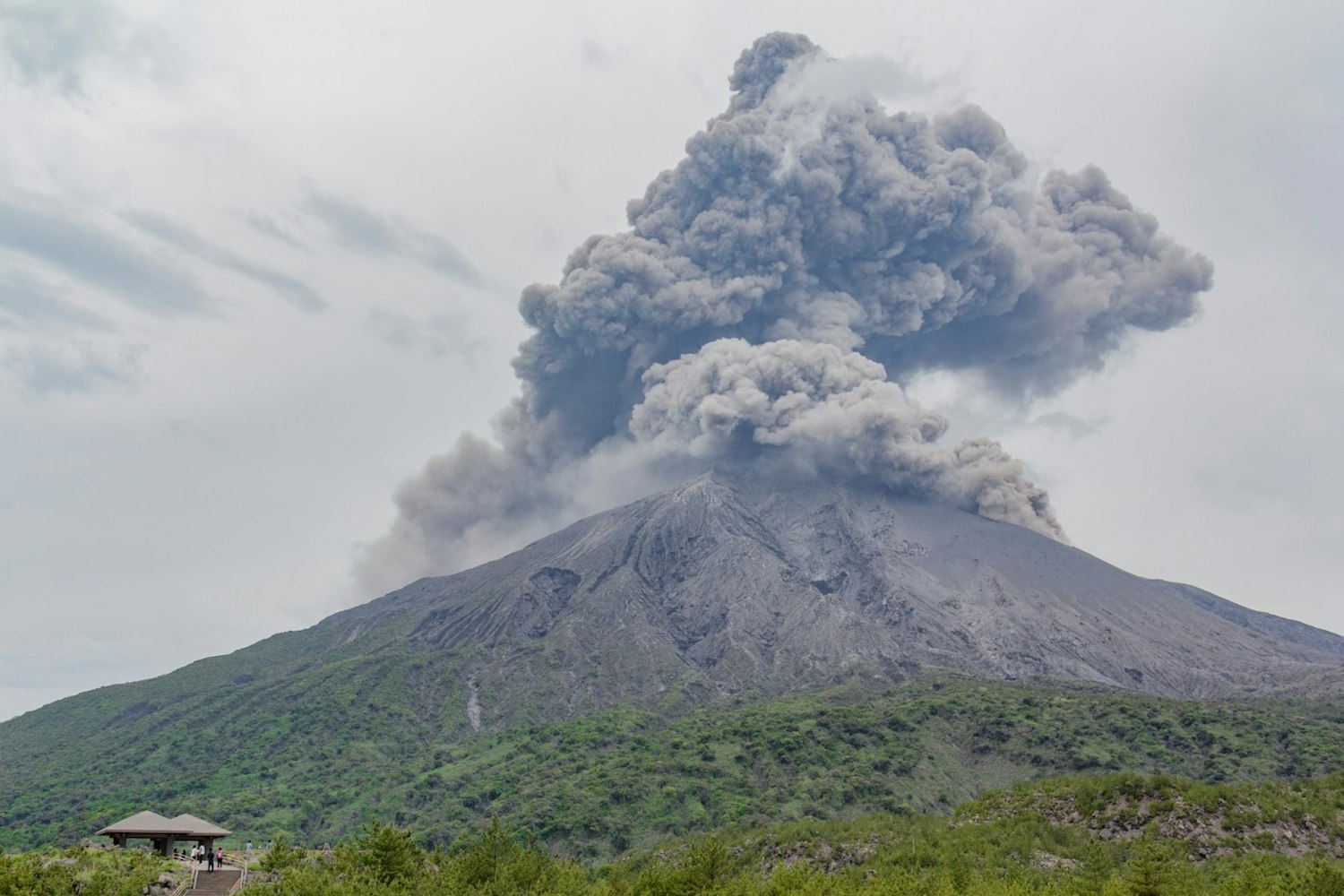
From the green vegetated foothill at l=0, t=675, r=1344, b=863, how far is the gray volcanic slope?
60.6ft

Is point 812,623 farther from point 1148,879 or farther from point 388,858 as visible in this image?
point 1148,879

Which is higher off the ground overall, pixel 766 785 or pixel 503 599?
pixel 503 599

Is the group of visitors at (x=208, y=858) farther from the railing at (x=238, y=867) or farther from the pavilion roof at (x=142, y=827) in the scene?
the pavilion roof at (x=142, y=827)

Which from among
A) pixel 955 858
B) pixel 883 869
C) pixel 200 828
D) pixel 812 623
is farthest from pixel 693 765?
pixel 812 623

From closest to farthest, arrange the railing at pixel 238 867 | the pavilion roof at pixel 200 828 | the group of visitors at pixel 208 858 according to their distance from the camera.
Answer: the railing at pixel 238 867 → the group of visitors at pixel 208 858 → the pavilion roof at pixel 200 828

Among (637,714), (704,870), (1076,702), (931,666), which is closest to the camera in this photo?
(704,870)

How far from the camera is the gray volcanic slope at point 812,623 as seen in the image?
155m

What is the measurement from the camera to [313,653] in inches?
7500

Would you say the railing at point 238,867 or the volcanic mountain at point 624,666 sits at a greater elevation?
the volcanic mountain at point 624,666

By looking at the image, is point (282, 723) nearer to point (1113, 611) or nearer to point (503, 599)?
point (503, 599)

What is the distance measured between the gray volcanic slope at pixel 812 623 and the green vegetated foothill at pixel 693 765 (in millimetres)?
18462

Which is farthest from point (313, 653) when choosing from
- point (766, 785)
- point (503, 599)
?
point (766, 785)

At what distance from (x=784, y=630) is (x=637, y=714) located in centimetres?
4265

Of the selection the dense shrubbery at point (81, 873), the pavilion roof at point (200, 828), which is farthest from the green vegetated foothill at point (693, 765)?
the dense shrubbery at point (81, 873)
